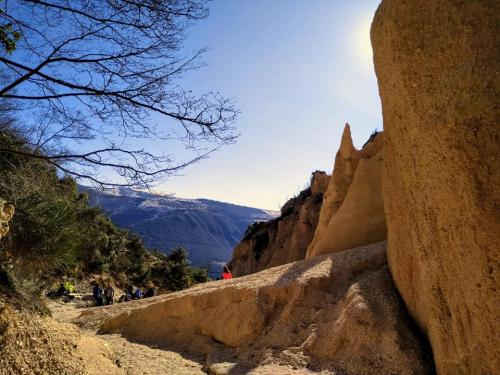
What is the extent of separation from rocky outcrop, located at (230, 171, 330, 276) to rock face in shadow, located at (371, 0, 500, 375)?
17.7m

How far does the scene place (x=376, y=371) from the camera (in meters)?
4.27

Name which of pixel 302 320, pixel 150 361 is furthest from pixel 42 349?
pixel 302 320

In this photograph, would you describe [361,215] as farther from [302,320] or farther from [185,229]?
[185,229]

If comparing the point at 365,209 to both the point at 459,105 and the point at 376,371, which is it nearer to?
the point at 376,371

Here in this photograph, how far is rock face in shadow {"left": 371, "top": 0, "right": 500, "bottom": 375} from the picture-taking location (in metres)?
2.79

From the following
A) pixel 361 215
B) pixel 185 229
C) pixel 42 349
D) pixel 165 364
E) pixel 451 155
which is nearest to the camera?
pixel 451 155

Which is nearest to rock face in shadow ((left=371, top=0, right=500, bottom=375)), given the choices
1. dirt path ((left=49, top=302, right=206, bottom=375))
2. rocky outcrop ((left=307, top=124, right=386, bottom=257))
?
dirt path ((left=49, top=302, right=206, bottom=375))

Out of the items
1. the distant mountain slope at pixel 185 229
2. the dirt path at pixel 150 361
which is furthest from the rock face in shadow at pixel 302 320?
the distant mountain slope at pixel 185 229

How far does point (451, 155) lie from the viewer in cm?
303

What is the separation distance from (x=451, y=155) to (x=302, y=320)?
3.36 m

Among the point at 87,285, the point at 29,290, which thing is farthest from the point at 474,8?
the point at 87,285

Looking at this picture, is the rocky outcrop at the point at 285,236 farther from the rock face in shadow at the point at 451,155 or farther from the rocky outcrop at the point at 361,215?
the rock face in shadow at the point at 451,155

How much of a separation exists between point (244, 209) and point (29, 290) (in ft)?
543

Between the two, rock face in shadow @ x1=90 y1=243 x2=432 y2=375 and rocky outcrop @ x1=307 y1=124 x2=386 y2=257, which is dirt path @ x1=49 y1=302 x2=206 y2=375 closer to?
rock face in shadow @ x1=90 y1=243 x2=432 y2=375
